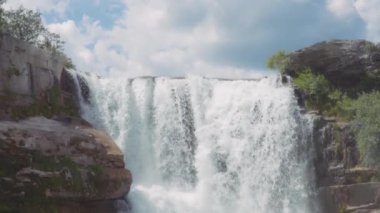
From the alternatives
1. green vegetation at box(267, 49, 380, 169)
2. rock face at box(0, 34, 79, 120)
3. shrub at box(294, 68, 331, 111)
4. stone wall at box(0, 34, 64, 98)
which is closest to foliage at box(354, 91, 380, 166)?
green vegetation at box(267, 49, 380, 169)

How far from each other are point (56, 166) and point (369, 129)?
40.2 ft

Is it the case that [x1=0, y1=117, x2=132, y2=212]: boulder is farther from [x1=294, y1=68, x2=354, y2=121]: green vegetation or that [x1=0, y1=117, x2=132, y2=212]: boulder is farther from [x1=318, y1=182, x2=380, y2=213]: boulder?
[x1=294, y1=68, x2=354, y2=121]: green vegetation

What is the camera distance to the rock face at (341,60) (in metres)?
30.4

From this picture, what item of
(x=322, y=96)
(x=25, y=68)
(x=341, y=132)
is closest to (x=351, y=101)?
(x=322, y=96)

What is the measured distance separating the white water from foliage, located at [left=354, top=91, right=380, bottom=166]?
2.21 m

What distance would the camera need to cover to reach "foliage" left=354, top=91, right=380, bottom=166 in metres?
25.4

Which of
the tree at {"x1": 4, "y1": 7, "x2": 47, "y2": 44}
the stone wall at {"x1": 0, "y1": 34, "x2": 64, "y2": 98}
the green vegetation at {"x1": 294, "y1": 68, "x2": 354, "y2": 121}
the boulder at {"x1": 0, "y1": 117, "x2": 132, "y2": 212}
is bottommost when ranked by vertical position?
the boulder at {"x1": 0, "y1": 117, "x2": 132, "y2": 212}

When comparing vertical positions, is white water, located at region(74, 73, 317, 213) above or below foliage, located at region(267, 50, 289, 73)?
below

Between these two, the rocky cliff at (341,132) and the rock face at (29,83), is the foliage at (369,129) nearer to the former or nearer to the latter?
the rocky cliff at (341,132)

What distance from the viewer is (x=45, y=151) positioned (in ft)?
68.9

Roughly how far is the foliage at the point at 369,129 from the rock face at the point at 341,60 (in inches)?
147

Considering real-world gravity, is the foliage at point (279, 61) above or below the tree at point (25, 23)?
below

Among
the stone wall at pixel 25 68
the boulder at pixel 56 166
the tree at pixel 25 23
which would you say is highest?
the tree at pixel 25 23

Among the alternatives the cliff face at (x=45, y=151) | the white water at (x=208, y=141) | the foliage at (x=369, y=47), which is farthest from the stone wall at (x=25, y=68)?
the foliage at (x=369, y=47)
